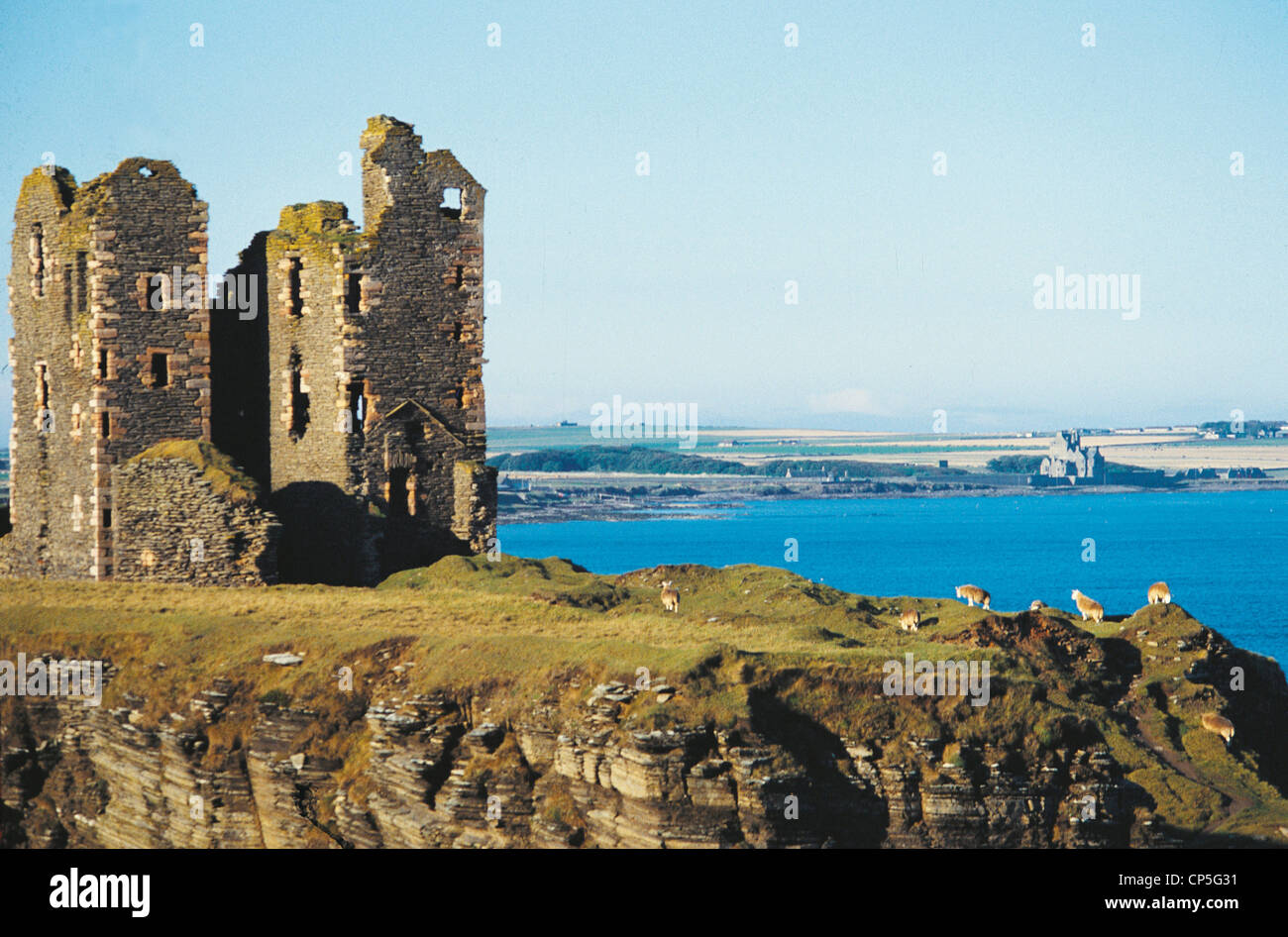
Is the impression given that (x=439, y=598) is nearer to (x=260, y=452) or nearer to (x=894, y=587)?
(x=260, y=452)

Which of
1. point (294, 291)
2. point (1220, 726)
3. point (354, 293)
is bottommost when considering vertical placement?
point (1220, 726)

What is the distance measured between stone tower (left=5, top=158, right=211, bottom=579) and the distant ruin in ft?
0.19

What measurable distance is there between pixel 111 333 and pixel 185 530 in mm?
6941

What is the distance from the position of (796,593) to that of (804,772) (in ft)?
44.1

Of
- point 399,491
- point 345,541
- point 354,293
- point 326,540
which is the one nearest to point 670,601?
point 399,491

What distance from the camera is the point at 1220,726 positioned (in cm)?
4059

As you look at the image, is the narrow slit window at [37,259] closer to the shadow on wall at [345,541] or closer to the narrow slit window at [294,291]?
the narrow slit window at [294,291]

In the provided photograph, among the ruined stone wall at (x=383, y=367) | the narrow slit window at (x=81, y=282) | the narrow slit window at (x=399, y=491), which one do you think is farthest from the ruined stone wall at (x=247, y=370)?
the narrow slit window at (x=399, y=491)

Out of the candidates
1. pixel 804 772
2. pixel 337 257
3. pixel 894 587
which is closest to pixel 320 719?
pixel 804 772

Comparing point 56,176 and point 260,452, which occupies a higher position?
point 56,176

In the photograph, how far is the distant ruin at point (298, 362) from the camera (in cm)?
4844

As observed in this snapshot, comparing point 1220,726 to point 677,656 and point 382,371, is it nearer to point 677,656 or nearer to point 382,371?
point 677,656

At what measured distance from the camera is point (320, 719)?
35.3 metres
